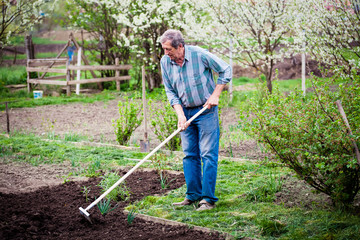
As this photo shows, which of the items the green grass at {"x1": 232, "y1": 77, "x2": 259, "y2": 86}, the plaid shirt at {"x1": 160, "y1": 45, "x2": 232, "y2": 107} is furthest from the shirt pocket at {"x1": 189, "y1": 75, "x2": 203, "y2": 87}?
the green grass at {"x1": 232, "y1": 77, "x2": 259, "y2": 86}

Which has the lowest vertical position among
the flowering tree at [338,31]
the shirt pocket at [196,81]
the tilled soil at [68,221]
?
the tilled soil at [68,221]

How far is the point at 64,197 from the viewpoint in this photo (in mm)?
4582

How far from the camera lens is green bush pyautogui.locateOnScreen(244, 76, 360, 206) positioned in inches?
132

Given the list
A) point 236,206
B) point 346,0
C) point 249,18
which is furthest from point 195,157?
point 249,18

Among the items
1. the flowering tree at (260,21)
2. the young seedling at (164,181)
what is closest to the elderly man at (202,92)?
the young seedling at (164,181)

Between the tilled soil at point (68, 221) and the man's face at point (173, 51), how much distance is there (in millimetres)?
1613

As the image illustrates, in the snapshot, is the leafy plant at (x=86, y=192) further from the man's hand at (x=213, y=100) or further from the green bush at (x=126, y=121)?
the green bush at (x=126, y=121)

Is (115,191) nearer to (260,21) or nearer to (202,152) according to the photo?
(202,152)

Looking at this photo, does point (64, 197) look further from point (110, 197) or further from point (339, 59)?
point (339, 59)

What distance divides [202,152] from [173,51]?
3.44 ft

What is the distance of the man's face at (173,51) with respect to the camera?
3943 mm

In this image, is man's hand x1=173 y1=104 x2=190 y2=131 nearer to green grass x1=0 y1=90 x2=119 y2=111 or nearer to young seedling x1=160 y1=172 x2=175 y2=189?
young seedling x1=160 y1=172 x2=175 y2=189

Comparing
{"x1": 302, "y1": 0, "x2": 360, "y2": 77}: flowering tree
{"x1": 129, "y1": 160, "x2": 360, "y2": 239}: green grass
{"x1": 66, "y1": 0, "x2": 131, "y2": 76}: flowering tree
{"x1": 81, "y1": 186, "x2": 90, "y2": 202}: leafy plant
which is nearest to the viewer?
{"x1": 129, "y1": 160, "x2": 360, "y2": 239}: green grass

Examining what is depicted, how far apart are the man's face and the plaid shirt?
0.06 meters
